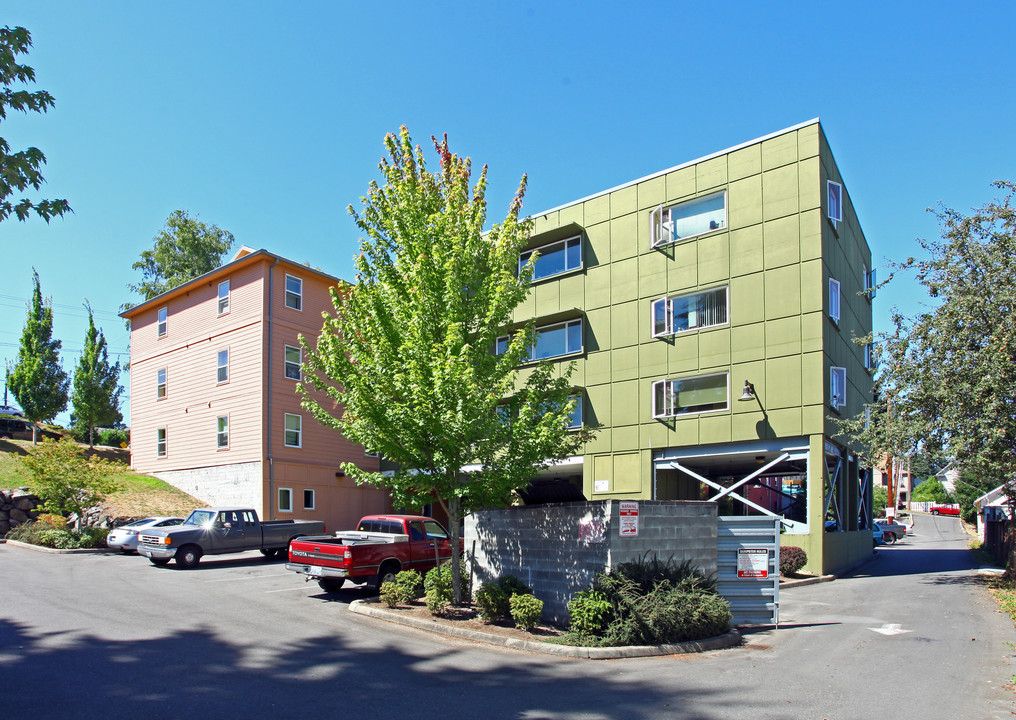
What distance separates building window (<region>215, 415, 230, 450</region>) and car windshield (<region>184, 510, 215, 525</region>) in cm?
921

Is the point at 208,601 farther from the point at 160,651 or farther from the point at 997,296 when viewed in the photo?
the point at 997,296

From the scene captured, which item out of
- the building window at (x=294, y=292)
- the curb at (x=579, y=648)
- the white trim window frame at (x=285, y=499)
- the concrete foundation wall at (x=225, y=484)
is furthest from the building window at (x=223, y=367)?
the curb at (x=579, y=648)

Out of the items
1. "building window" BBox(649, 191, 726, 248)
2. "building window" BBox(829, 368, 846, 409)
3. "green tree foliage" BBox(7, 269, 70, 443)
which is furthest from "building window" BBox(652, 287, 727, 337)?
"green tree foliage" BBox(7, 269, 70, 443)

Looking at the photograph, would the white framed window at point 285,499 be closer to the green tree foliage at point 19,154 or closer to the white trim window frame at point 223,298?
the white trim window frame at point 223,298

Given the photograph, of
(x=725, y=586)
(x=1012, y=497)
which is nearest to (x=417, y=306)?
(x=725, y=586)

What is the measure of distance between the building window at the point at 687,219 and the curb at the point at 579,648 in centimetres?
1566

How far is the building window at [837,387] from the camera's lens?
→ 22797mm

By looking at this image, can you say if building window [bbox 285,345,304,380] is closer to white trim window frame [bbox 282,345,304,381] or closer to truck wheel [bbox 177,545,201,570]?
white trim window frame [bbox 282,345,304,381]

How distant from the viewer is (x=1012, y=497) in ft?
73.6

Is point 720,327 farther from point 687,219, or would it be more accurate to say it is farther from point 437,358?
point 437,358

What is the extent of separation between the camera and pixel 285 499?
29.7 meters

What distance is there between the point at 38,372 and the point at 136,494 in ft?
47.9

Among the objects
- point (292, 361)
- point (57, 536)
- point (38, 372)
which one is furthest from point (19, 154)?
point (38, 372)

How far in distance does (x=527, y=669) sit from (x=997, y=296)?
1572 centimetres
